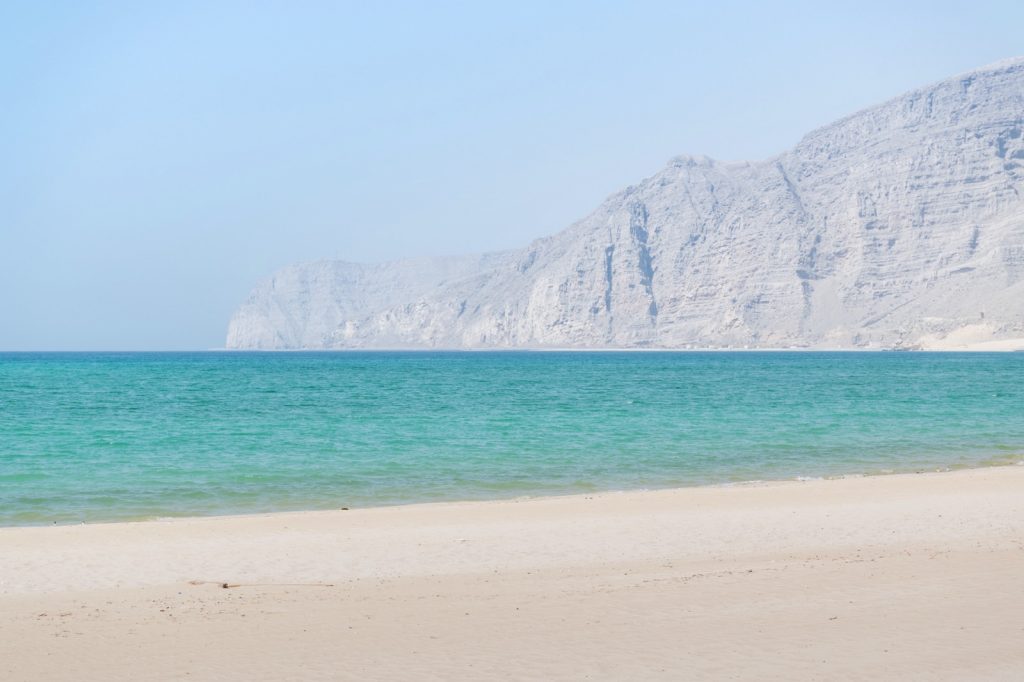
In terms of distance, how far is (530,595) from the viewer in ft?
37.5

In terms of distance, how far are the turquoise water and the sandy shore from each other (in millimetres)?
4973

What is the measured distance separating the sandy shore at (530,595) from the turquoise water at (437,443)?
497 centimetres

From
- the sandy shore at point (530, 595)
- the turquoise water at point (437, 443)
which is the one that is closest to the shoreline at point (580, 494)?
the turquoise water at point (437, 443)

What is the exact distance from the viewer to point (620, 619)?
10.3m

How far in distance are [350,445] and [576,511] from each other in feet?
50.5

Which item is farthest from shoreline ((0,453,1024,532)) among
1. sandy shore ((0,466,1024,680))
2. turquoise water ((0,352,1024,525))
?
sandy shore ((0,466,1024,680))

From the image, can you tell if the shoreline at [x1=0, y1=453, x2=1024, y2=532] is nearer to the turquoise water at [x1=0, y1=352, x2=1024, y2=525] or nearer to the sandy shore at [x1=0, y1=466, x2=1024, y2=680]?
the turquoise water at [x1=0, y1=352, x2=1024, y2=525]

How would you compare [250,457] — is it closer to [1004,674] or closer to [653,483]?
[653,483]

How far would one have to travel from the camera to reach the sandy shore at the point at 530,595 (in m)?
8.84

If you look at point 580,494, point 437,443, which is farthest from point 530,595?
point 437,443

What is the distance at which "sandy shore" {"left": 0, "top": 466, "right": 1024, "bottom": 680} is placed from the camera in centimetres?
884

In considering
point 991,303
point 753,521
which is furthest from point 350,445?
point 991,303

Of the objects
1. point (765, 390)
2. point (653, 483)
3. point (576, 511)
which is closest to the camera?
point (576, 511)

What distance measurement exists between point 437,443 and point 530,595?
21.3 metres
